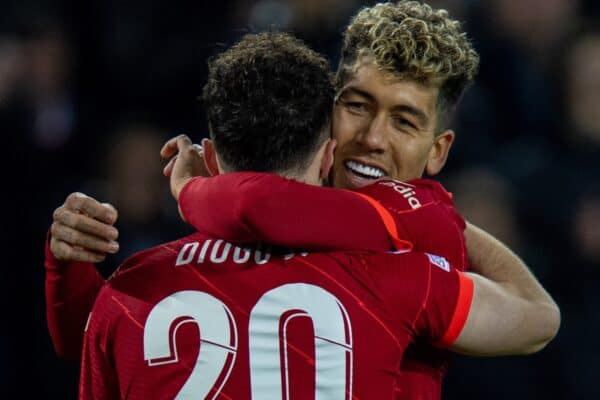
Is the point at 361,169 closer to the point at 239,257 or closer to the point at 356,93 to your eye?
the point at 356,93

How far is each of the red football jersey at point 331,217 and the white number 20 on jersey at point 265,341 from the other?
13 cm

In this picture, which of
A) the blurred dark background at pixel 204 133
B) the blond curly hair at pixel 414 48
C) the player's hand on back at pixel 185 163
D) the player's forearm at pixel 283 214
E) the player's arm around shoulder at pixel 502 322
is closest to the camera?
the player's forearm at pixel 283 214

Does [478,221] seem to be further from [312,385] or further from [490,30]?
[312,385]

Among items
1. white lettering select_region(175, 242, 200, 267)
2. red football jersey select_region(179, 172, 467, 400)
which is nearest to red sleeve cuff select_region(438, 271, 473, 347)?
red football jersey select_region(179, 172, 467, 400)

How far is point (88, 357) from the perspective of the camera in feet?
8.44

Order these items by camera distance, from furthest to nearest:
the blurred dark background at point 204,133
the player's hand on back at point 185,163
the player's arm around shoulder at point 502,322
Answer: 1. the blurred dark background at point 204,133
2. the player's hand on back at point 185,163
3. the player's arm around shoulder at point 502,322

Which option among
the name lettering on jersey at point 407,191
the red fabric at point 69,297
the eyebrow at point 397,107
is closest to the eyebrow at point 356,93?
the eyebrow at point 397,107

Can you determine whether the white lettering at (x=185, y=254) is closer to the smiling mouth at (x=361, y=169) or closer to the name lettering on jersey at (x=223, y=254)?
the name lettering on jersey at (x=223, y=254)

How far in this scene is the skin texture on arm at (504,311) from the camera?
2502mm

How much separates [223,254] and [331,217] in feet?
0.85

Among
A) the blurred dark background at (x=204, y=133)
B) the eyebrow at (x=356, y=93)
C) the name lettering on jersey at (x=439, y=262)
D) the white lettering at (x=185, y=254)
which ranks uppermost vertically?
the eyebrow at (x=356, y=93)

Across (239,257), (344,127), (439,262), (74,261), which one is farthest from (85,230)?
(344,127)

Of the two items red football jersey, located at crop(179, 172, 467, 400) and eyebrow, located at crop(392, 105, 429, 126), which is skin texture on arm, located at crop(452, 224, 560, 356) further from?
eyebrow, located at crop(392, 105, 429, 126)

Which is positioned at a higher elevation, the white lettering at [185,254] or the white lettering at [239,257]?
the white lettering at [239,257]
